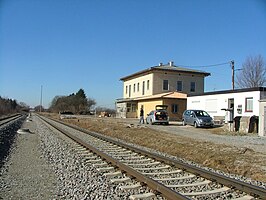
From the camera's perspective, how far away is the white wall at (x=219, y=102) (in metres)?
28.2

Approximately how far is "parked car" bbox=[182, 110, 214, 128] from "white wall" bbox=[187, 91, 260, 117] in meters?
2.79

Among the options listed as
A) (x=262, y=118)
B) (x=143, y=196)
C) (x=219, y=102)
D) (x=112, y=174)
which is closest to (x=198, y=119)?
(x=219, y=102)

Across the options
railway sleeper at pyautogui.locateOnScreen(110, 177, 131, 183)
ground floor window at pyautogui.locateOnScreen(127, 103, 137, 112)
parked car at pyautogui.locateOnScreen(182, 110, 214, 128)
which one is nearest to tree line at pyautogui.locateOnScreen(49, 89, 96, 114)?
ground floor window at pyautogui.locateOnScreen(127, 103, 137, 112)

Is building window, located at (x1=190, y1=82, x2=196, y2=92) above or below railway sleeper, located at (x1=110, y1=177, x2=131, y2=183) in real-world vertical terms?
above

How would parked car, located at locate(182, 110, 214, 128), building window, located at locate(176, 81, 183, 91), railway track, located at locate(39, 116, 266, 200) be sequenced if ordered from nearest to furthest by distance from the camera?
railway track, located at locate(39, 116, 266, 200) → parked car, located at locate(182, 110, 214, 128) → building window, located at locate(176, 81, 183, 91)

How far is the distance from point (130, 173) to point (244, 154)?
6.54 m

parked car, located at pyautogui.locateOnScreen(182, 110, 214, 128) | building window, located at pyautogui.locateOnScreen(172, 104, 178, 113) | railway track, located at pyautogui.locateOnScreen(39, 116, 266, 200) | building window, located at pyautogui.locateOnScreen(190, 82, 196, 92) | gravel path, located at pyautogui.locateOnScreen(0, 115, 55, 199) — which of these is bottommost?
gravel path, located at pyautogui.locateOnScreen(0, 115, 55, 199)

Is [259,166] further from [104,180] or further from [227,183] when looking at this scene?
[104,180]

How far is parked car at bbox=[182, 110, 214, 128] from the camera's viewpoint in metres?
29.8

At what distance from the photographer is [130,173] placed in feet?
27.5

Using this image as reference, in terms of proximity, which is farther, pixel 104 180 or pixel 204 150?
pixel 204 150

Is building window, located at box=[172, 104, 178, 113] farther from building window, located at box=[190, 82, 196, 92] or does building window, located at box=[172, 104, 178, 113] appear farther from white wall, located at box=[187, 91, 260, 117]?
building window, located at box=[190, 82, 196, 92]

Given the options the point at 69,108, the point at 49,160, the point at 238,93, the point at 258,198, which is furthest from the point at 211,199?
the point at 69,108

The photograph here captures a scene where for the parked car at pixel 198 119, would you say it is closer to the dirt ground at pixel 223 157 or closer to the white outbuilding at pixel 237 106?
the white outbuilding at pixel 237 106
